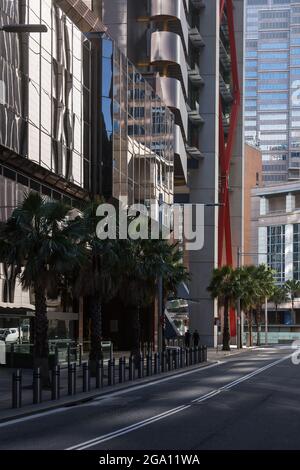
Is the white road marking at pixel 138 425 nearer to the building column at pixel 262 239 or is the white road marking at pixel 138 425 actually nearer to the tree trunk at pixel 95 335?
the tree trunk at pixel 95 335

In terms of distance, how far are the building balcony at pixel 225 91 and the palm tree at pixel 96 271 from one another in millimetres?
67344

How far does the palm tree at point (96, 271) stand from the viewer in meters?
33.4

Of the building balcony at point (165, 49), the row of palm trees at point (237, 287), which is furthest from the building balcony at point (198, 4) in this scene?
the row of palm trees at point (237, 287)

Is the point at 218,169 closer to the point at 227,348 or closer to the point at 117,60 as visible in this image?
the point at 227,348

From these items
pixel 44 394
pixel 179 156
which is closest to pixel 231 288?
pixel 179 156

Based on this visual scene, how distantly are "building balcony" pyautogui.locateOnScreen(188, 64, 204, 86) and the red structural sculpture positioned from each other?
6.27 m

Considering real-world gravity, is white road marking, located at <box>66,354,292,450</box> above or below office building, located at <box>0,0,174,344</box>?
below

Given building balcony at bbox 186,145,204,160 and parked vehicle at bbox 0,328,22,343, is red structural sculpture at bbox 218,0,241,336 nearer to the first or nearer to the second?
building balcony at bbox 186,145,204,160

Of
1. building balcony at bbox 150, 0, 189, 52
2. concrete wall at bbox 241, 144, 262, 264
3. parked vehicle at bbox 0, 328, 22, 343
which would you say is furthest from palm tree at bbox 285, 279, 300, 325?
parked vehicle at bbox 0, 328, 22, 343

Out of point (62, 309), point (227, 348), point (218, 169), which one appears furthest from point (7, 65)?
point (218, 169)

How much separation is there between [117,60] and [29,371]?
2265cm

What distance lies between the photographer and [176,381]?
33.7 metres

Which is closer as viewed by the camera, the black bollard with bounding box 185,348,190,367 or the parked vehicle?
the parked vehicle

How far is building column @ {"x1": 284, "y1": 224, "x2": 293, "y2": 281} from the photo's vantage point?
173m
